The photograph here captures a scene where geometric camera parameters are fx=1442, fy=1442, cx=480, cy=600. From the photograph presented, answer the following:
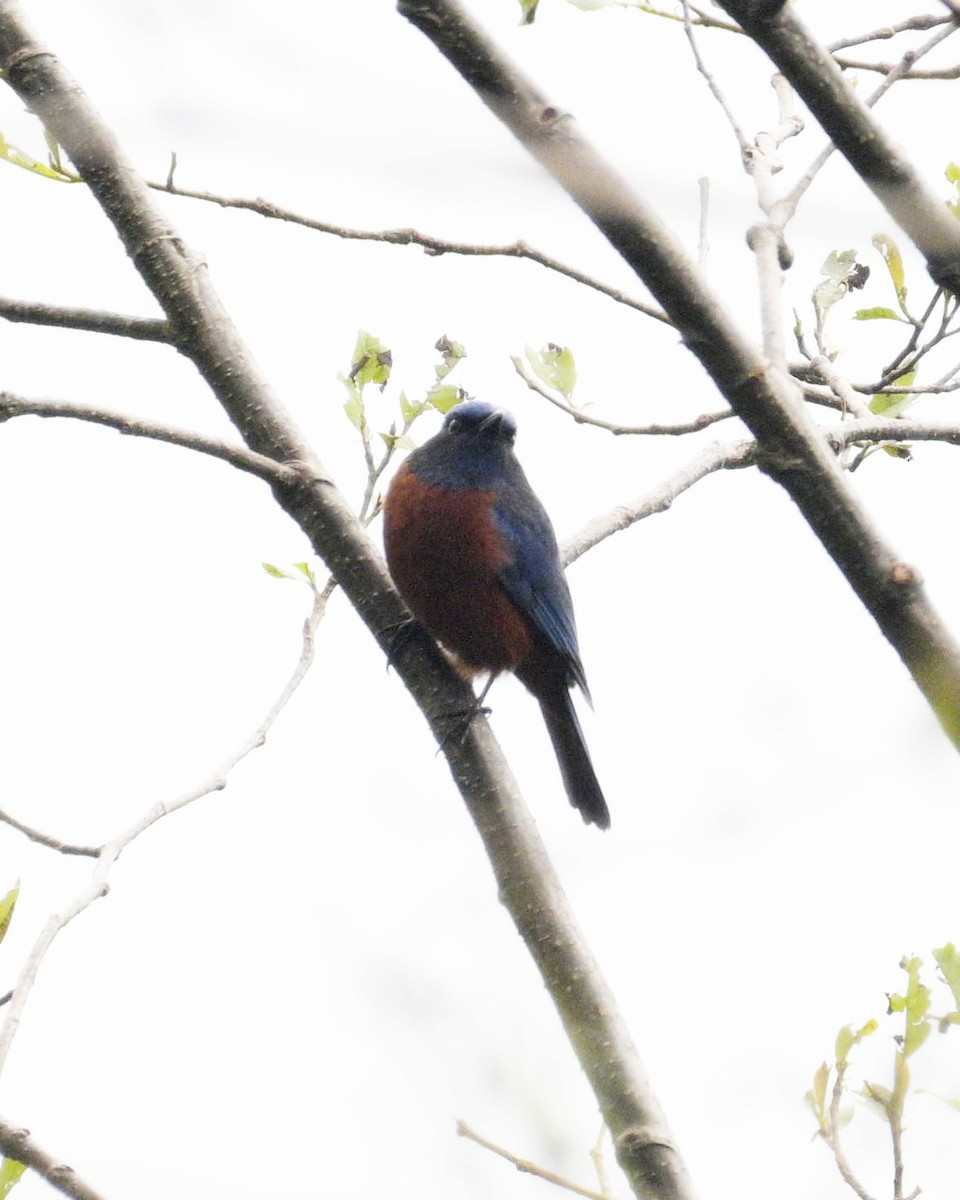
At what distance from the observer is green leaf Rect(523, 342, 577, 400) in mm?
4449

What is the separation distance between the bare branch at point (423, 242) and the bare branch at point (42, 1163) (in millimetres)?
2150

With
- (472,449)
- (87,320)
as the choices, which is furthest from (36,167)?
(472,449)

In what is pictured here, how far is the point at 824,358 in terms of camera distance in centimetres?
417

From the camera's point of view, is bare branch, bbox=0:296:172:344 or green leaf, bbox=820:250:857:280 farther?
green leaf, bbox=820:250:857:280

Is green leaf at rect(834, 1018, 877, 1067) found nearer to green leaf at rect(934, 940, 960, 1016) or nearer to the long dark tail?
green leaf at rect(934, 940, 960, 1016)

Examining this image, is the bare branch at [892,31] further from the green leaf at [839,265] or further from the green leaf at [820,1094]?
the green leaf at [820,1094]

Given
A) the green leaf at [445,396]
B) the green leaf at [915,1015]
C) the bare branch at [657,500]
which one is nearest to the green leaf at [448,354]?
the green leaf at [445,396]

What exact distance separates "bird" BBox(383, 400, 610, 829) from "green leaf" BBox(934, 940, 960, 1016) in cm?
223

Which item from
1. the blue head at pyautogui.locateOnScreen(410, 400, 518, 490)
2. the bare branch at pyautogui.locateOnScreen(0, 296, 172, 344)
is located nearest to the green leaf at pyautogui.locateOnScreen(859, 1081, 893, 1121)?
the bare branch at pyautogui.locateOnScreen(0, 296, 172, 344)

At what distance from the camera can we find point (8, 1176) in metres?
2.71

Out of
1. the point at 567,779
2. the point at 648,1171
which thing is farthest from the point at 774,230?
the point at 567,779

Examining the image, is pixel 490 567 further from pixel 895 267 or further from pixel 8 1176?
pixel 8 1176

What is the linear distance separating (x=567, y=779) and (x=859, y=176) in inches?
193

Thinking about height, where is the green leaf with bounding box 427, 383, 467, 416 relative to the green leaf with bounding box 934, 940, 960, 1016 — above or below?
above
